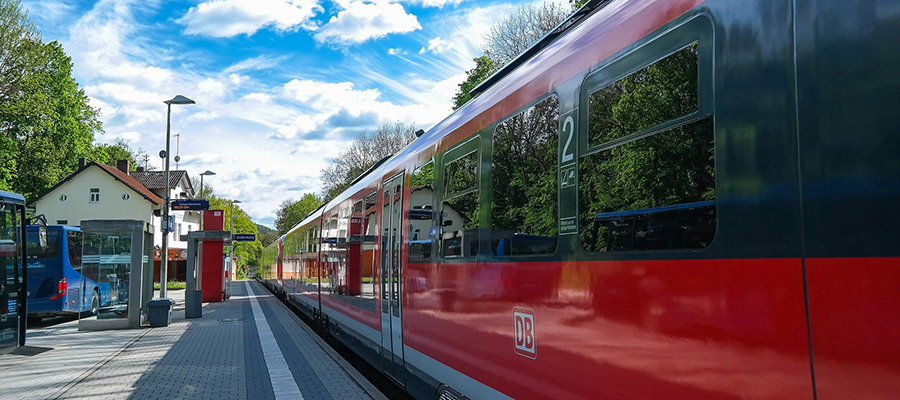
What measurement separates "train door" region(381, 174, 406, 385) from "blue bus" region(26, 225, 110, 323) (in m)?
11.1

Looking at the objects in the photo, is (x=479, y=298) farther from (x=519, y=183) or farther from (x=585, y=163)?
(x=585, y=163)

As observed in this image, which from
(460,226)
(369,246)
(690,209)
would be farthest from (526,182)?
(369,246)

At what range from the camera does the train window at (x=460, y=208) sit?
227 inches

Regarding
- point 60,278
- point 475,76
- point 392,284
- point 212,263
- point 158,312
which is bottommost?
point 158,312

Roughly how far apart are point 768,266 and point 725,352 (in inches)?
15.1

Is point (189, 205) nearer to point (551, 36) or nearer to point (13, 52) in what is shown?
point (551, 36)

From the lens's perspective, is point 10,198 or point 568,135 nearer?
point 568,135

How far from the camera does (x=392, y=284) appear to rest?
28.0 feet

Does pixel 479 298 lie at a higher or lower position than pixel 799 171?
lower

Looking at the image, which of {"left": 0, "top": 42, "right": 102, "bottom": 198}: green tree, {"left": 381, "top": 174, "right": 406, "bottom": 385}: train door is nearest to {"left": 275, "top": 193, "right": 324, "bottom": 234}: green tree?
{"left": 0, "top": 42, "right": 102, "bottom": 198}: green tree

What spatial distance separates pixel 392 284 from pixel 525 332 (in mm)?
4135

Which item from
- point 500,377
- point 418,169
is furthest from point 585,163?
point 418,169

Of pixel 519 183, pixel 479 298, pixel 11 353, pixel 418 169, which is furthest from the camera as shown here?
pixel 11 353

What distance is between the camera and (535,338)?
441cm
